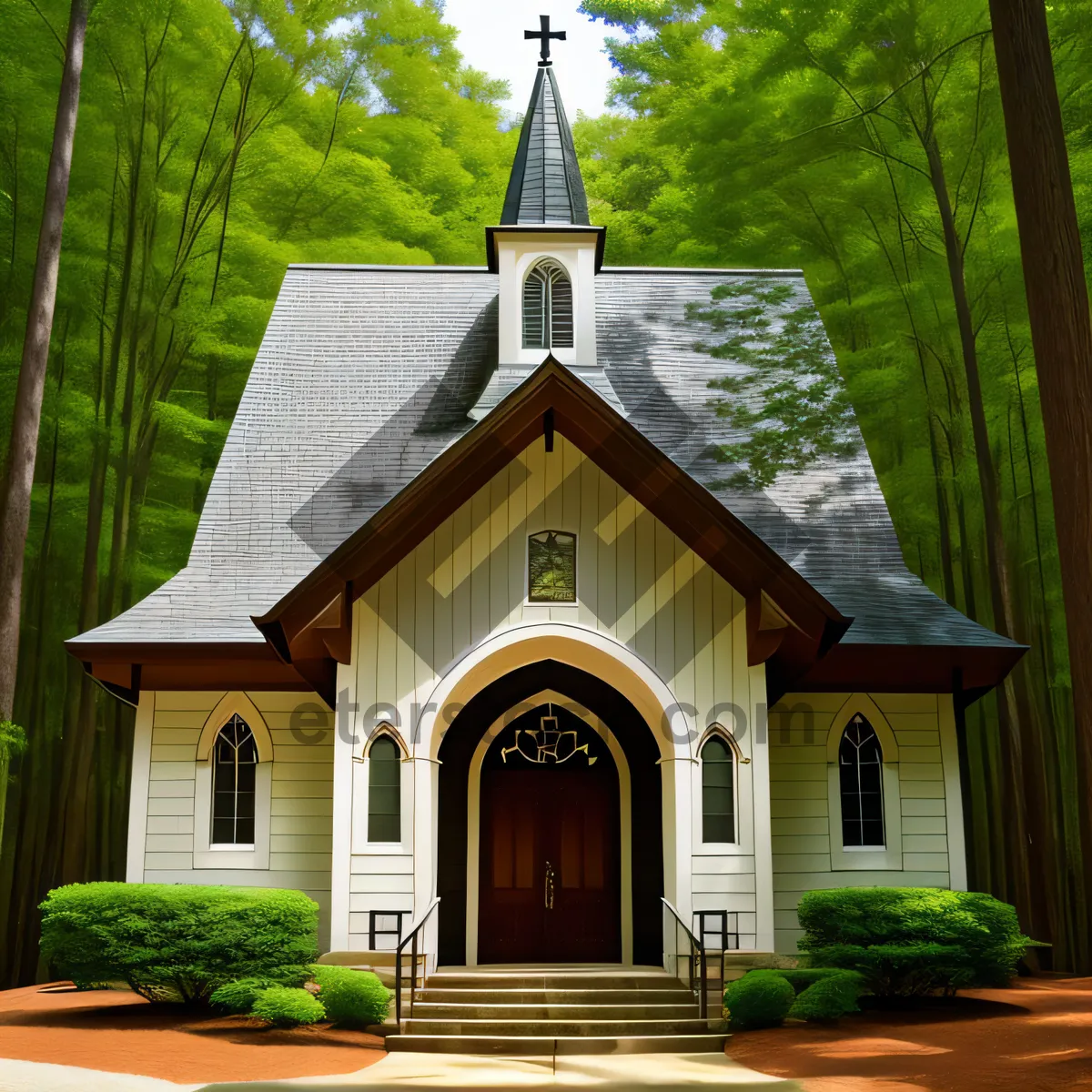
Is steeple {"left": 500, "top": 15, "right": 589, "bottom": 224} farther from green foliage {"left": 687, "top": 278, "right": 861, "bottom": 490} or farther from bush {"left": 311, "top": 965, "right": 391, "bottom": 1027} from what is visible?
bush {"left": 311, "top": 965, "right": 391, "bottom": 1027}

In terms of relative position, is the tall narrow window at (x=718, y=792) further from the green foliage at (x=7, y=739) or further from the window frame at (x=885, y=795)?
the green foliage at (x=7, y=739)

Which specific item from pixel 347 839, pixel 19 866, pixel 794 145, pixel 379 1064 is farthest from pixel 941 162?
pixel 19 866

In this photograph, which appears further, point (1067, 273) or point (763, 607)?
point (763, 607)

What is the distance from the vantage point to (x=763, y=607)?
12961 millimetres

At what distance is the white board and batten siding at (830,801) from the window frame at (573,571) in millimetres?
3134

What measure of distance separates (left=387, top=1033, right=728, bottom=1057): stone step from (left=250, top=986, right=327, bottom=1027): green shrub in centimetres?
72

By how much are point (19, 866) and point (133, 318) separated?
10.1 metres

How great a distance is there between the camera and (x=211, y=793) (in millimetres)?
14672

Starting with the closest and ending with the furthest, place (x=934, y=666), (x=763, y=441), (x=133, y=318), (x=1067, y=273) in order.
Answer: (x=1067, y=273) → (x=934, y=666) → (x=763, y=441) → (x=133, y=318)

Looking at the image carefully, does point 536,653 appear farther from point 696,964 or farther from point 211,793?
point 211,793

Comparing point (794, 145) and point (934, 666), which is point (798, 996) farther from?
point (794, 145)

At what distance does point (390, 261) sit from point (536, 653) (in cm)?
1567

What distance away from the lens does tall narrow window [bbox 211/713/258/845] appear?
48.2 feet

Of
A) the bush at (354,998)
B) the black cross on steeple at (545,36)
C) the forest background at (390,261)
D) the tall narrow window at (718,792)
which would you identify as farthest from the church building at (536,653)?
the forest background at (390,261)
